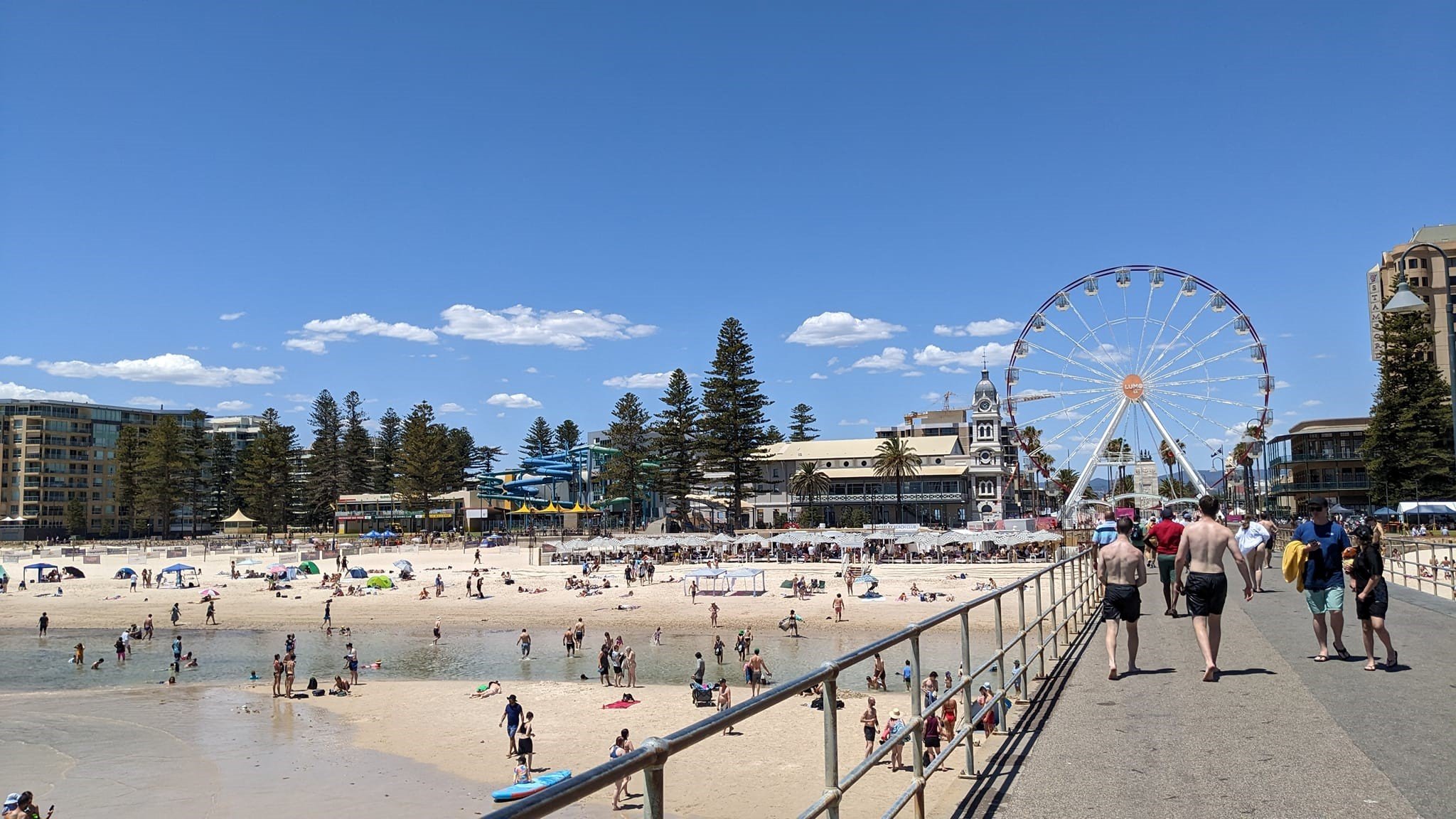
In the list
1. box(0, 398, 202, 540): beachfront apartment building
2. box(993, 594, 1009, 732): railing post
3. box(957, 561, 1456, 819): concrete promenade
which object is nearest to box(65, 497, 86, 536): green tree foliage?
box(0, 398, 202, 540): beachfront apartment building

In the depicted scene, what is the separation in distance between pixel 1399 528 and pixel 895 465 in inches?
1382

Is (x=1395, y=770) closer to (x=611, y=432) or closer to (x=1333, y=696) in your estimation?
(x=1333, y=696)

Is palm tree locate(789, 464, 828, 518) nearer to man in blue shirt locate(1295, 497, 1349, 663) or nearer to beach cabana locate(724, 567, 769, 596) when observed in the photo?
beach cabana locate(724, 567, 769, 596)

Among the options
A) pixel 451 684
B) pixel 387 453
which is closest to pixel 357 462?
pixel 387 453

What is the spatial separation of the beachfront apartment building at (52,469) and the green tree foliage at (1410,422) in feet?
360

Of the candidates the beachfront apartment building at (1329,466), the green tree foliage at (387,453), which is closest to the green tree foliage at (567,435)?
the green tree foliage at (387,453)

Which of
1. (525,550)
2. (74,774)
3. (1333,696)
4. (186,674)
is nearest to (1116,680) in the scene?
(1333,696)

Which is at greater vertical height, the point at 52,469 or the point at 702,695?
the point at 52,469

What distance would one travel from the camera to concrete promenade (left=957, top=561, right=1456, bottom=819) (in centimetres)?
482

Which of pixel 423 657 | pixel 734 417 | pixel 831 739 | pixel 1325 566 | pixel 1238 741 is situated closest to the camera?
pixel 831 739

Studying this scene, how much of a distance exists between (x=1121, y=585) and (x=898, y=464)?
68.9 m

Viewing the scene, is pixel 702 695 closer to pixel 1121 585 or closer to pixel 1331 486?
pixel 1121 585

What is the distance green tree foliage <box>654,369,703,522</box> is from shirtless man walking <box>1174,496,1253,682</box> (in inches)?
2558

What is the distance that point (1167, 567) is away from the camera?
13094mm
